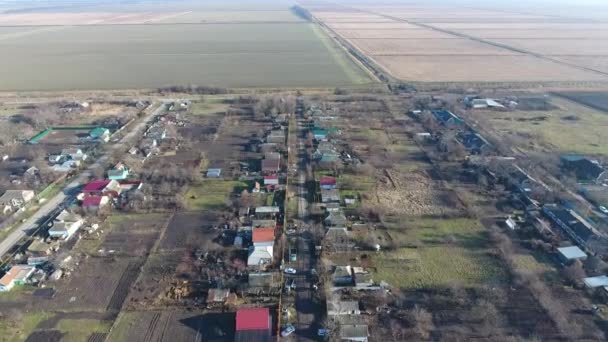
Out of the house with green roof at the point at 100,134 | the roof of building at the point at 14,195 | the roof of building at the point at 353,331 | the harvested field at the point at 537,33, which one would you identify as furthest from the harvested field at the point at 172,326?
the harvested field at the point at 537,33

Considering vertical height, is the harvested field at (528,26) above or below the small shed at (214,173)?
above

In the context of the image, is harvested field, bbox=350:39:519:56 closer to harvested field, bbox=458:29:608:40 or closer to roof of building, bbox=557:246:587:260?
harvested field, bbox=458:29:608:40

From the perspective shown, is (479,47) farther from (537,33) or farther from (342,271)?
(342,271)

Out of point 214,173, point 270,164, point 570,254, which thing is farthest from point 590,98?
point 214,173

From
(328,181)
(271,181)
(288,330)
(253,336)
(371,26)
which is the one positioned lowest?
(288,330)

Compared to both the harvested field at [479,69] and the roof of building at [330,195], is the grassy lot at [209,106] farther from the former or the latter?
the harvested field at [479,69]

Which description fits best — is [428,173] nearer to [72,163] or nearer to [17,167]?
[72,163]
